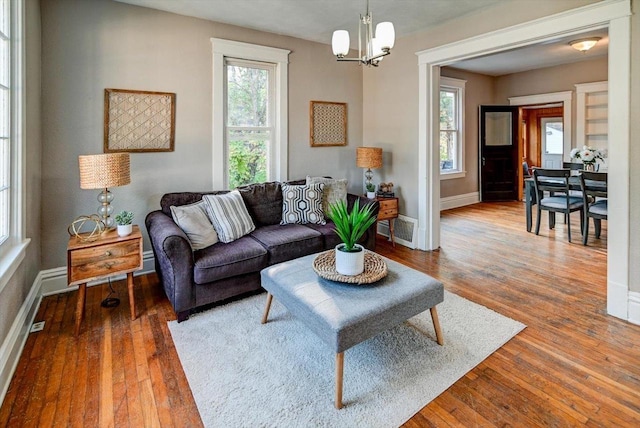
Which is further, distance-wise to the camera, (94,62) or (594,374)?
(94,62)

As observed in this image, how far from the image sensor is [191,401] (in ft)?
5.89

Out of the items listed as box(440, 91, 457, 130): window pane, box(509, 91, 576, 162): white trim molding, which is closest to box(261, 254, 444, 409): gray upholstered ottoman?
box(440, 91, 457, 130): window pane

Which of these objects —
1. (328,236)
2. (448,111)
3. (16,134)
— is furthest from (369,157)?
(448,111)

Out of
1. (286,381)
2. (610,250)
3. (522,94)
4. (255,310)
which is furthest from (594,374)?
(522,94)

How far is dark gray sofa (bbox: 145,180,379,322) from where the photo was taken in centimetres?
256

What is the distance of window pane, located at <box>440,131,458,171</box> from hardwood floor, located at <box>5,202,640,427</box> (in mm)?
4051

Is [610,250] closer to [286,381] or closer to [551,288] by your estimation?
[551,288]

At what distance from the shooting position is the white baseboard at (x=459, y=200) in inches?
277

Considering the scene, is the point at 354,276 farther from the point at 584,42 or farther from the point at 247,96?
the point at 584,42

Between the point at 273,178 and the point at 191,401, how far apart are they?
9.45 ft

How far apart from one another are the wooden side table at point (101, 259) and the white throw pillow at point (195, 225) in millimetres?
343

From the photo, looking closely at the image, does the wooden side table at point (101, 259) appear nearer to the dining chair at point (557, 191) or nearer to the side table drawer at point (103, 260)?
the side table drawer at point (103, 260)

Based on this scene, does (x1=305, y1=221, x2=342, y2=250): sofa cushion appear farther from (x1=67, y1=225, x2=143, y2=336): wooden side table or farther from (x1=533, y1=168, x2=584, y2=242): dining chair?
(x1=533, y1=168, x2=584, y2=242): dining chair

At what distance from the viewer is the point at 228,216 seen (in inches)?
124
